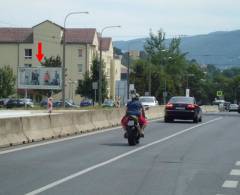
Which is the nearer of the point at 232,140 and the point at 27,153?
the point at 27,153

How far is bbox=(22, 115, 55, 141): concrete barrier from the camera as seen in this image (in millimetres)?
21172

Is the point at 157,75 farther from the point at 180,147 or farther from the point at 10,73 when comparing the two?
the point at 180,147

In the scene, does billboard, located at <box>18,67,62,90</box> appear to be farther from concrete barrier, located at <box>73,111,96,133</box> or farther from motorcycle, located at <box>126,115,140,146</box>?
motorcycle, located at <box>126,115,140,146</box>

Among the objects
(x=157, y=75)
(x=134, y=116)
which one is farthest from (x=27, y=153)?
(x=157, y=75)

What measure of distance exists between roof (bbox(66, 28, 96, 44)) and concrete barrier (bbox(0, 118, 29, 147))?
3793 inches

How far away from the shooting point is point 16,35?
118m

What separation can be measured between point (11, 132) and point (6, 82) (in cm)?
8143

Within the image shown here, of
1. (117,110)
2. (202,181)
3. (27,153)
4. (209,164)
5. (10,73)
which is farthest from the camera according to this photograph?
(10,73)

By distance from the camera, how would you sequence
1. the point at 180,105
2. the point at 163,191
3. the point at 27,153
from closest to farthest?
the point at 163,191 < the point at 27,153 < the point at 180,105

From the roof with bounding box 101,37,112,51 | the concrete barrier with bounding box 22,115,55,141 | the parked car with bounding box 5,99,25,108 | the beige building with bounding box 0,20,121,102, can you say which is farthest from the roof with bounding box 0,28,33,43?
the concrete barrier with bounding box 22,115,55,141

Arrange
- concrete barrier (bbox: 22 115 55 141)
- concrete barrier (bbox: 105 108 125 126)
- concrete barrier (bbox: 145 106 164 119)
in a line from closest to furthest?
concrete barrier (bbox: 22 115 55 141)
concrete barrier (bbox: 105 108 125 126)
concrete barrier (bbox: 145 106 164 119)

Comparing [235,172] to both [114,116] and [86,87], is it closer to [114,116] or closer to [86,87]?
[114,116]

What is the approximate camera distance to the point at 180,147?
20141 mm

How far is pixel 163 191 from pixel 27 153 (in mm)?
7133
